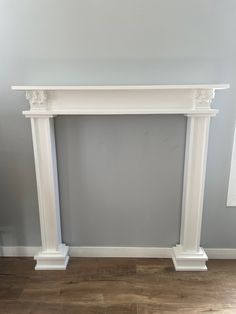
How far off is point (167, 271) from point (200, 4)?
6.46ft

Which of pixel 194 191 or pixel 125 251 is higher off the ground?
pixel 194 191

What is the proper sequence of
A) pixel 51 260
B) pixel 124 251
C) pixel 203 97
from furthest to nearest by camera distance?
pixel 124 251 → pixel 51 260 → pixel 203 97

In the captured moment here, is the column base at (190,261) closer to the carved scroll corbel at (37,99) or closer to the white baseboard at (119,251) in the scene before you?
the white baseboard at (119,251)

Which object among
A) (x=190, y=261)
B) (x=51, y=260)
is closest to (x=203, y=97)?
(x=190, y=261)

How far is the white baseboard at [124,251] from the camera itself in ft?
7.54

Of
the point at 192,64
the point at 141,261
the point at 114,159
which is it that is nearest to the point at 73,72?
the point at 114,159

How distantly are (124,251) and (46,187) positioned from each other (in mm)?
854

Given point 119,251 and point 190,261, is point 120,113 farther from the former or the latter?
point 190,261

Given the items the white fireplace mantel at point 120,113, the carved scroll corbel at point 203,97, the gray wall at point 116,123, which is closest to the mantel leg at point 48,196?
the white fireplace mantel at point 120,113

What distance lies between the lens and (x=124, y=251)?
231 centimetres

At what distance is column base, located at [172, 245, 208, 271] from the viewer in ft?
7.03

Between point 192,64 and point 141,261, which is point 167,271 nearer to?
point 141,261

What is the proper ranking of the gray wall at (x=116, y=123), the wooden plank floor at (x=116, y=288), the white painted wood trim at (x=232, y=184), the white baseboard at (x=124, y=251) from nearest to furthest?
the wooden plank floor at (x=116, y=288) → the gray wall at (x=116, y=123) → the white painted wood trim at (x=232, y=184) → the white baseboard at (x=124, y=251)

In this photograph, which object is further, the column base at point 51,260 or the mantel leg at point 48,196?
the column base at point 51,260
